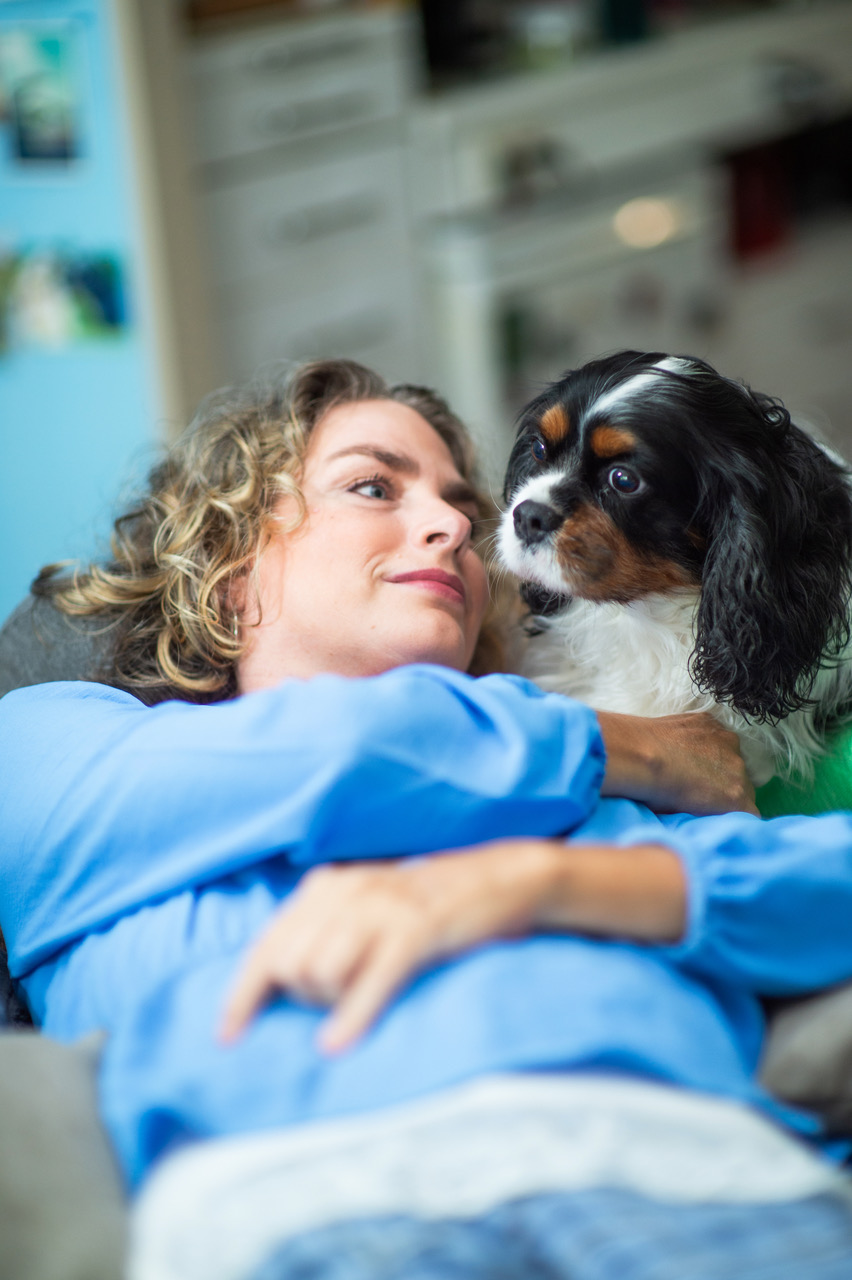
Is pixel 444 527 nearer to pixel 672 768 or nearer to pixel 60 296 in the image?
pixel 672 768

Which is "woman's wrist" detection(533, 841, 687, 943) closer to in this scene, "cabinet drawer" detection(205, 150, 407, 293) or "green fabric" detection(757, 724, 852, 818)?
"green fabric" detection(757, 724, 852, 818)

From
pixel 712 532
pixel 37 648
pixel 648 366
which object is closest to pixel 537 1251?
pixel 712 532

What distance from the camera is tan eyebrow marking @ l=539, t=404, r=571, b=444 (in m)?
1.21

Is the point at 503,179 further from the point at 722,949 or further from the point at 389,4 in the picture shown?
the point at 722,949

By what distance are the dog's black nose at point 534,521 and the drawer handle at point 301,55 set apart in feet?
6.85

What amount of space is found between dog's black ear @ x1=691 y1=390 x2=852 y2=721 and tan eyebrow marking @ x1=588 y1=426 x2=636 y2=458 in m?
0.07

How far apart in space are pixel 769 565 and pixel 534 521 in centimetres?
23

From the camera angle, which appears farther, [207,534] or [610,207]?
[610,207]

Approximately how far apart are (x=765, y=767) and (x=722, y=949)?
0.43 meters

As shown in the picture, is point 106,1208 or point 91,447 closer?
point 106,1208

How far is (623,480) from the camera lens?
1162 millimetres

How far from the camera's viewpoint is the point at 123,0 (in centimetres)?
254

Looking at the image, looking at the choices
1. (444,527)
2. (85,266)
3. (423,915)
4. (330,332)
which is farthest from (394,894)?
(330,332)

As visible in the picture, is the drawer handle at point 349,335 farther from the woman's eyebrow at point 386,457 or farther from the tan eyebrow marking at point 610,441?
the tan eyebrow marking at point 610,441
